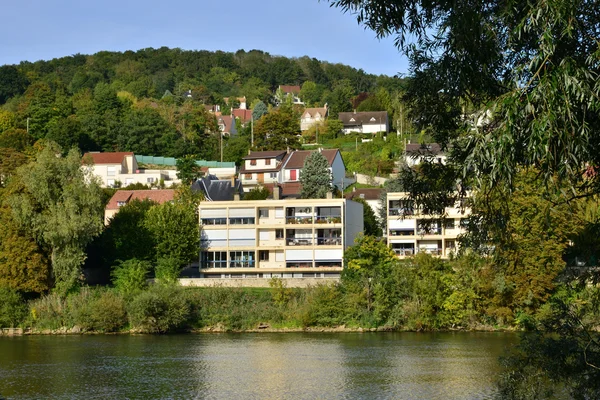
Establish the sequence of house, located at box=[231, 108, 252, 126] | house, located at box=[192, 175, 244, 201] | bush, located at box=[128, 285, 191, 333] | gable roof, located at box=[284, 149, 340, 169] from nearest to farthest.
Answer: bush, located at box=[128, 285, 191, 333] < house, located at box=[192, 175, 244, 201] < gable roof, located at box=[284, 149, 340, 169] < house, located at box=[231, 108, 252, 126]

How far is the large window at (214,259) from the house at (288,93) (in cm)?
9707

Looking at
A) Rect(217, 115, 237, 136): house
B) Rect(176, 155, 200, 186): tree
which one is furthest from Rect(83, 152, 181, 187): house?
Rect(217, 115, 237, 136): house

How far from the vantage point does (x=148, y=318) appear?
182 feet

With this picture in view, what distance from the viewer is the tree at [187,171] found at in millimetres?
95688

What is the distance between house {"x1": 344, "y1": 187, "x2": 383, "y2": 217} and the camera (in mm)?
89062

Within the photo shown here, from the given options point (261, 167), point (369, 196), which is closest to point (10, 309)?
point (369, 196)

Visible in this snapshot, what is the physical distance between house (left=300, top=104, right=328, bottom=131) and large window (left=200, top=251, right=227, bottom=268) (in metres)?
68.9

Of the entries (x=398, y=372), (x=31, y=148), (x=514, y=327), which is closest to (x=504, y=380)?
(x=398, y=372)

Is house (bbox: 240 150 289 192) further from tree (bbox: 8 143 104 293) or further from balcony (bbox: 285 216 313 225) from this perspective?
tree (bbox: 8 143 104 293)

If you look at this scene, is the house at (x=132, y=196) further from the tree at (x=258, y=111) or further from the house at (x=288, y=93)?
the house at (x=288, y=93)

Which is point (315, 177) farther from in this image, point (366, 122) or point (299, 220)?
point (366, 122)

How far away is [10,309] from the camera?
55.6m

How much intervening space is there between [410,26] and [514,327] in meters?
41.0

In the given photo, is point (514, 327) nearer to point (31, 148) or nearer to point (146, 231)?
point (146, 231)
